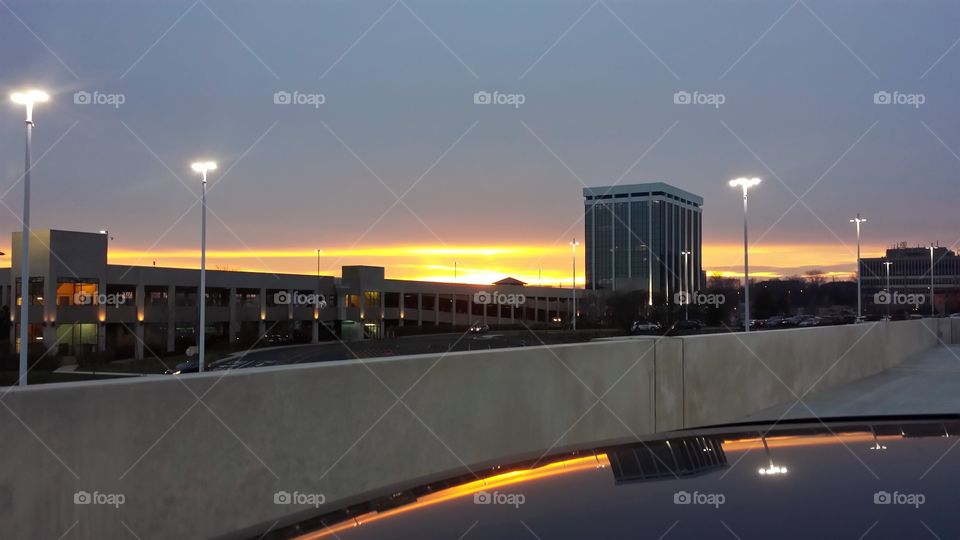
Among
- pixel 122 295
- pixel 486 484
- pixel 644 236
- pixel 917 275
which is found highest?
pixel 644 236

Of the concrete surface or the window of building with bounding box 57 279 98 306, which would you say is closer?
the concrete surface

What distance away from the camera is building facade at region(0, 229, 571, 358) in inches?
2275

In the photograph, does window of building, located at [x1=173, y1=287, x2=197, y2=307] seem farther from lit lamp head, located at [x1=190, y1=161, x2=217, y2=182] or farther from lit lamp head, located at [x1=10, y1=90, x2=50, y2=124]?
lit lamp head, located at [x1=10, y1=90, x2=50, y2=124]

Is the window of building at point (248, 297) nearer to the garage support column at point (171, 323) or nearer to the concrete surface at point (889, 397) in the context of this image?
the garage support column at point (171, 323)

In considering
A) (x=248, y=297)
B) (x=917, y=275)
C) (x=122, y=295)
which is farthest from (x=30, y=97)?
(x=917, y=275)

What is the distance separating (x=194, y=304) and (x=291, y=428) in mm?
68254

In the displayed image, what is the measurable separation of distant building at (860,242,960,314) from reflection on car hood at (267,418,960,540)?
12936cm

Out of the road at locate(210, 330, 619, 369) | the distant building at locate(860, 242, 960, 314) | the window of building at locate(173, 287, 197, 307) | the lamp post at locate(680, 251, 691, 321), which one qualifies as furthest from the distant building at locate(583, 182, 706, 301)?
the window of building at locate(173, 287, 197, 307)

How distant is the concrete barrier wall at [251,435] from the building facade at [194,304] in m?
57.3

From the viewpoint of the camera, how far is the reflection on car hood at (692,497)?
2172 millimetres

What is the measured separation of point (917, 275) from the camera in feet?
408

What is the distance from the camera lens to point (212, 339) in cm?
7219

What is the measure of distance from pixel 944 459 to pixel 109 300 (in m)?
66.4

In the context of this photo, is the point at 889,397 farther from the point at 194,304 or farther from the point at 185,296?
the point at 185,296
